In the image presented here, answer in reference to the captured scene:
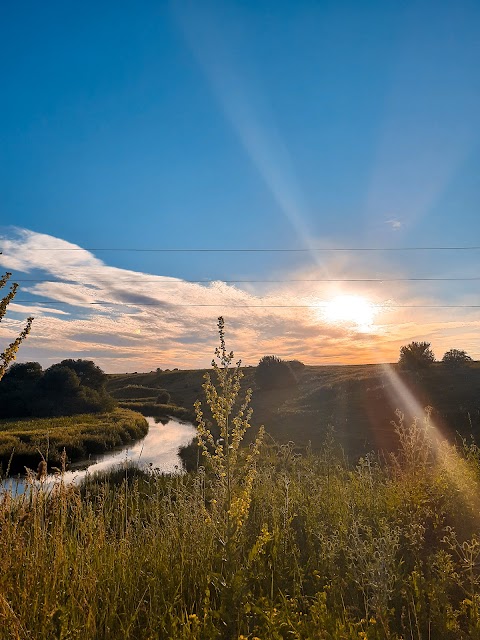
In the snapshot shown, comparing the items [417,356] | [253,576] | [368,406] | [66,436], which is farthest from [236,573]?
[417,356]

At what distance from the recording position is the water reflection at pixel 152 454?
80.3 ft

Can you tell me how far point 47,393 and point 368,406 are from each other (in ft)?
105

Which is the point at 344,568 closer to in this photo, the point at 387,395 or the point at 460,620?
the point at 460,620

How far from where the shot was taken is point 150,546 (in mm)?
5883

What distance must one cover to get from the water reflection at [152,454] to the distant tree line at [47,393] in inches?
308

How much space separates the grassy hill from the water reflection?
5908 mm

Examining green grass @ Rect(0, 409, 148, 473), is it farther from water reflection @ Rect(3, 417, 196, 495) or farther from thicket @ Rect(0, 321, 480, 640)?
thicket @ Rect(0, 321, 480, 640)

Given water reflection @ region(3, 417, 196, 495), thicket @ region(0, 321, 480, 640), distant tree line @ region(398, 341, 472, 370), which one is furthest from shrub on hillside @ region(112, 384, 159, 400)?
thicket @ region(0, 321, 480, 640)

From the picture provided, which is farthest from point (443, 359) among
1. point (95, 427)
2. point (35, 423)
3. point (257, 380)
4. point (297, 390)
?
point (35, 423)

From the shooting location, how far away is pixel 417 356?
1898 inches

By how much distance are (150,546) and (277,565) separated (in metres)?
1.62

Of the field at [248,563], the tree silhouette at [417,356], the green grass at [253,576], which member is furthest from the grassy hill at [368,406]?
the green grass at [253,576]

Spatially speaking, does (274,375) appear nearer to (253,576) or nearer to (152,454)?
(152,454)

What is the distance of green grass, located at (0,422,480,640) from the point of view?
374 centimetres
